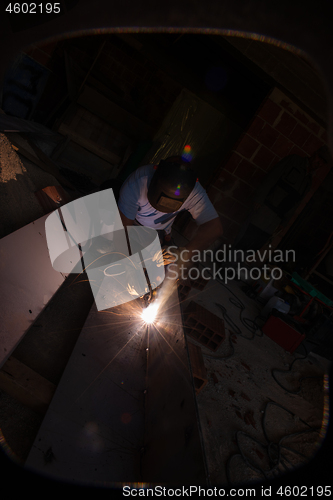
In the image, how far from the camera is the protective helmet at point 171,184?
208 centimetres

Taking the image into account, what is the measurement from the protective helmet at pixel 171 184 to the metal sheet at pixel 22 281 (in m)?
1.11

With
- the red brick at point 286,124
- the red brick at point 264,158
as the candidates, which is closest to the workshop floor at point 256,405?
the red brick at point 264,158

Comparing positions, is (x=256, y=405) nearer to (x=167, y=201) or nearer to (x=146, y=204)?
(x=167, y=201)

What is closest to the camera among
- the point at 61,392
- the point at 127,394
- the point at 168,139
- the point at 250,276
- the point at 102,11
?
the point at 102,11

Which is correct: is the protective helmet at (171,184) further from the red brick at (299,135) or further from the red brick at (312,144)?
the red brick at (312,144)

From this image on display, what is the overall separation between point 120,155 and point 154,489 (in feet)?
17.9

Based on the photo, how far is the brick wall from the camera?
3859 millimetres

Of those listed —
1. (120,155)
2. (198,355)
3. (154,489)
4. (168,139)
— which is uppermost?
(168,139)

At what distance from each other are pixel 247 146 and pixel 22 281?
397 cm

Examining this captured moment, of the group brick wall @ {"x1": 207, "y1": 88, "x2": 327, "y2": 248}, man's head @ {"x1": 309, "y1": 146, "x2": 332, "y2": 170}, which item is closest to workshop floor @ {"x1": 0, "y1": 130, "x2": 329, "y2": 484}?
brick wall @ {"x1": 207, "y1": 88, "x2": 327, "y2": 248}

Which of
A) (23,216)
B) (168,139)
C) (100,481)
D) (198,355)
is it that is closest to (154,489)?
(100,481)

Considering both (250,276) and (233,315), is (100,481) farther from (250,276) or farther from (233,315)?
(250,276)

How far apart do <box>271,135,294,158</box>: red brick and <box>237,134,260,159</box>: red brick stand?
336 millimetres

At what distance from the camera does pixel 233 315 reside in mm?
3221
